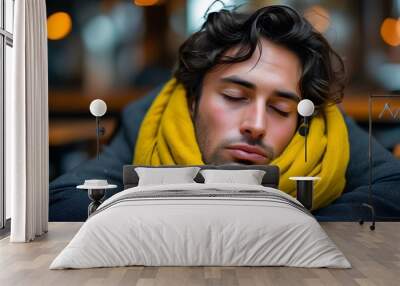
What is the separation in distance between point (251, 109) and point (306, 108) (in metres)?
0.66

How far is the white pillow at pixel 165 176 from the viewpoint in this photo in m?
6.65

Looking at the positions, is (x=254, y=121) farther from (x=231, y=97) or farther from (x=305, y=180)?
(x=305, y=180)

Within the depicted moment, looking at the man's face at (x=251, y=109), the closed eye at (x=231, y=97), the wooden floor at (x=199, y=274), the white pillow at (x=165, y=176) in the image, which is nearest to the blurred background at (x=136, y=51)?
the man's face at (x=251, y=109)

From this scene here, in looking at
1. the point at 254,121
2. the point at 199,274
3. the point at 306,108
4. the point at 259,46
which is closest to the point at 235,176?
the point at 254,121

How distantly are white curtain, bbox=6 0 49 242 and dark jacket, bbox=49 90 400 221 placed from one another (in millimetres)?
1076

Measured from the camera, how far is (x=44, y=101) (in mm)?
6531

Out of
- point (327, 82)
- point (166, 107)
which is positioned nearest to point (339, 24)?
point (327, 82)

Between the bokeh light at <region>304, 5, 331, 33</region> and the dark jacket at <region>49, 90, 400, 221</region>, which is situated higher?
the bokeh light at <region>304, 5, 331, 33</region>

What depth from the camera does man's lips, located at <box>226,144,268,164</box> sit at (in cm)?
741

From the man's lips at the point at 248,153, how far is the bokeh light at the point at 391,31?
213cm

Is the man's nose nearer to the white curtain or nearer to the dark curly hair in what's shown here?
the dark curly hair

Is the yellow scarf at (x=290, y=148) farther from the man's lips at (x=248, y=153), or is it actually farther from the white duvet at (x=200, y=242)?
the white duvet at (x=200, y=242)

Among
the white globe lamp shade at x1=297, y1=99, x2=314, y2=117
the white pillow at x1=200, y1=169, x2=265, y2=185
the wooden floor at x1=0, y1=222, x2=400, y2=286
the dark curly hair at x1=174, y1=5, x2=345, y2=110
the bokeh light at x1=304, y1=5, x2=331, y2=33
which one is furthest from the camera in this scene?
the bokeh light at x1=304, y1=5, x2=331, y2=33

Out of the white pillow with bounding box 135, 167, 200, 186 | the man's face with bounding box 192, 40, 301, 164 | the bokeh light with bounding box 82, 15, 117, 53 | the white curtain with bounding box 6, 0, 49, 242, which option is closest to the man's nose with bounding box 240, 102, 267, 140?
the man's face with bounding box 192, 40, 301, 164
